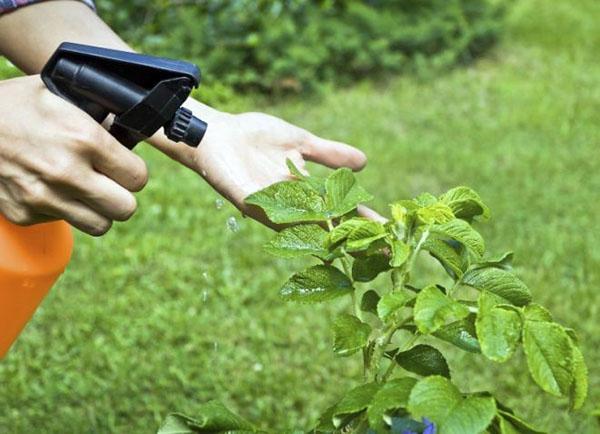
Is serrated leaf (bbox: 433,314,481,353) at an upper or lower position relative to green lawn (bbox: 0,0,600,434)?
upper

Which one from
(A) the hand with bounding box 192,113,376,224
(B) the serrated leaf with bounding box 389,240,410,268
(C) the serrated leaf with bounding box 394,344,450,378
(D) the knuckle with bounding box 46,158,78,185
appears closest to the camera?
(B) the serrated leaf with bounding box 389,240,410,268

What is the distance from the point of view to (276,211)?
1403 mm

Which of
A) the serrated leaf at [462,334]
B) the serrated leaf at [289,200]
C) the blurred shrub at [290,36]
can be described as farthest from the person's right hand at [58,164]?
the blurred shrub at [290,36]

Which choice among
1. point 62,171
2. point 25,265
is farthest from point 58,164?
point 25,265

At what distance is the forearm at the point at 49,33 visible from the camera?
1.86 metres

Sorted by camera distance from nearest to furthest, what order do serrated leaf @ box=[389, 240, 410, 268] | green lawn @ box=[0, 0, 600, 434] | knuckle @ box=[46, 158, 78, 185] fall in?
serrated leaf @ box=[389, 240, 410, 268] → knuckle @ box=[46, 158, 78, 185] → green lawn @ box=[0, 0, 600, 434]

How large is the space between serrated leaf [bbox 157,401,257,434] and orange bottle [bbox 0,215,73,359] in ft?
1.49

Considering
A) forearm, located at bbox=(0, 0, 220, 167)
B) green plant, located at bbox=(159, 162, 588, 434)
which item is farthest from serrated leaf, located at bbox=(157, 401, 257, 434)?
forearm, located at bbox=(0, 0, 220, 167)

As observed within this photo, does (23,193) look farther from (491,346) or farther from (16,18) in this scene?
(491,346)

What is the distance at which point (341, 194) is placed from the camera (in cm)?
140

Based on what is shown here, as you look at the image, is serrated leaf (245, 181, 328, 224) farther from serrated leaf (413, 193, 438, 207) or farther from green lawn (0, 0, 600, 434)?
green lawn (0, 0, 600, 434)

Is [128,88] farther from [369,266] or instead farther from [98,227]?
[369,266]

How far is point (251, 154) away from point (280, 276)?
1.53 meters

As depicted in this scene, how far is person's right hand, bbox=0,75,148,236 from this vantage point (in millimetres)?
1417
